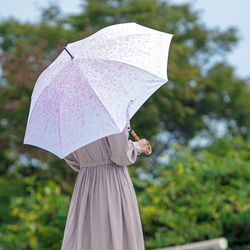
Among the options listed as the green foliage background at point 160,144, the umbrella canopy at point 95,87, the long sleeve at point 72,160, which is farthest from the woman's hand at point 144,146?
the green foliage background at point 160,144

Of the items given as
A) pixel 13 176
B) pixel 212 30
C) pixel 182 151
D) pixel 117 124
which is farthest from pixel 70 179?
pixel 212 30

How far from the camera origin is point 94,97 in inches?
93.1

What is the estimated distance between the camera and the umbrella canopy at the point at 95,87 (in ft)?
7.67

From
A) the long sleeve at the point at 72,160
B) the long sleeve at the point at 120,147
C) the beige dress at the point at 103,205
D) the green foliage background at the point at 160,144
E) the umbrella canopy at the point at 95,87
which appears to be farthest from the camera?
the green foliage background at the point at 160,144

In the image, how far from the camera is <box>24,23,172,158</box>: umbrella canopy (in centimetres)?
234

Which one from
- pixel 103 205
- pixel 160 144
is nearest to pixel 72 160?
pixel 103 205

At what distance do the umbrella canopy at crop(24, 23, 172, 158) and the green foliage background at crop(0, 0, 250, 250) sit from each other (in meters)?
2.44

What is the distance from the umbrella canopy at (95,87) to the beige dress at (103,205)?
0.87 ft

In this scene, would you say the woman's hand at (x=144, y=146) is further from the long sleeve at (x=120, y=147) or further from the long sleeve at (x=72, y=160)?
the long sleeve at (x=72, y=160)

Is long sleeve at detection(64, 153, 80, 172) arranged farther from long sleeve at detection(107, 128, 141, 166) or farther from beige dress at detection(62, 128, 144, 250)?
long sleeve at detection(107, 128, 141, 166)

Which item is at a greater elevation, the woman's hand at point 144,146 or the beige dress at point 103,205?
the woman's hand at point 144,146

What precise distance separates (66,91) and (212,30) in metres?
13.3

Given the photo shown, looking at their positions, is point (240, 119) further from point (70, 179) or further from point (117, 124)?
point (117, 124)

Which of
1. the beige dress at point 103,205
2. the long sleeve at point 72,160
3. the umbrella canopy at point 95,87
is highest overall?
the umbrella canopy at point 95,87
